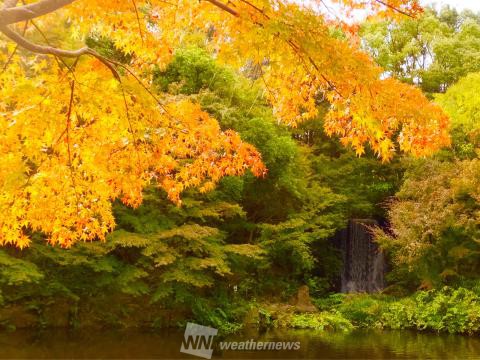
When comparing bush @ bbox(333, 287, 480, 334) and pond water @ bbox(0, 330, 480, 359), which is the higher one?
bush @ bbox(333, 287, 480, 334)

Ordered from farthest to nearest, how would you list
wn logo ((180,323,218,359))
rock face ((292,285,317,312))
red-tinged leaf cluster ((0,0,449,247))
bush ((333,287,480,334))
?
rock face ((292,285,317,312)) < bush ((333,287,480,334)) < wn logo ((180,323,218,359)) < red-tinged leaf cluster ((0,0,449,247))

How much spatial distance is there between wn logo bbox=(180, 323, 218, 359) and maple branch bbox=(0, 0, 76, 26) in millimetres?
7481

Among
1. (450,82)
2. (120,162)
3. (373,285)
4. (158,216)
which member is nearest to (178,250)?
(158,216)

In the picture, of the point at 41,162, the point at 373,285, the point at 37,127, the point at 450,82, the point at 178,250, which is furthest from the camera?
the point at 450,82

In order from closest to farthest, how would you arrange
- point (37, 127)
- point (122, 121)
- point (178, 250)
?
point (37, 127) → point (122, 121) → point (178, 250)

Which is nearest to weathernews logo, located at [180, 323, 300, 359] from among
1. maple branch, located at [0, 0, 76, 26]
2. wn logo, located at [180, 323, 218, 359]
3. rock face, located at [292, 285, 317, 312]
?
wn logo, located at [180, 323, 218, 359]

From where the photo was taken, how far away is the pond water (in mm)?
10023

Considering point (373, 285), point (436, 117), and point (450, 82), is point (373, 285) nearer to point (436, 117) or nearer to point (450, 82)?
point (450, 82)

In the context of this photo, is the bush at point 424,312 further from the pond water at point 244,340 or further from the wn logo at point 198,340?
the wn logo at point 198,340

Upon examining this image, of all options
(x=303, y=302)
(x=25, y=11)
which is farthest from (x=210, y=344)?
(x=25, y=11)

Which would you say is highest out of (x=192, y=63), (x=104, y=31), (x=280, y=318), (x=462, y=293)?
(x=192, y=63)

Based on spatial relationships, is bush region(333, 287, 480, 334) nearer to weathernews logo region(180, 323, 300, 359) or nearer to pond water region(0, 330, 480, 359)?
pond water region(0, 330, 480, 359)

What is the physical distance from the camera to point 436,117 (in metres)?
5.11

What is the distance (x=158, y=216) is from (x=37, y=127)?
782 cm
